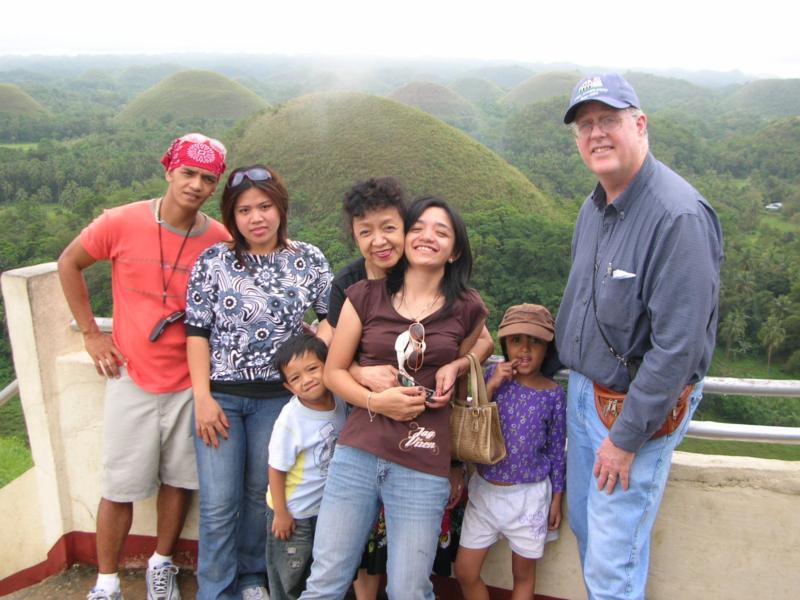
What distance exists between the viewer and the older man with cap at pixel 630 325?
4.99ft

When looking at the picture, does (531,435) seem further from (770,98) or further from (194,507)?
(770,98)

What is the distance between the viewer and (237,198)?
206cm

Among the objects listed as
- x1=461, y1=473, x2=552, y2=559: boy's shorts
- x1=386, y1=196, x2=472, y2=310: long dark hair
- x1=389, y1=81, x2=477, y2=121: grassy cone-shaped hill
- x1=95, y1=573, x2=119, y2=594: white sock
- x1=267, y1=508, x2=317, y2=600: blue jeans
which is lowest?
x1=389, y1=81, x2=477, y2=121: grassy cone-shaped hill

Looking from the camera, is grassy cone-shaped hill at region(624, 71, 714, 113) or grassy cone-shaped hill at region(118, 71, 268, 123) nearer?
grassy cone-shaped hill at region(118, 71, 268, 123)

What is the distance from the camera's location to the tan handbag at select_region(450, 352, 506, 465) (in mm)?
1817

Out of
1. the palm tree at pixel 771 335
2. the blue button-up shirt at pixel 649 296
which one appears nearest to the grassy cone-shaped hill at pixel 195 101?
the palm tree at pixel 771 335

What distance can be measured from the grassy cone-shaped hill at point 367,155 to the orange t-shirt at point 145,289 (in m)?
26.3

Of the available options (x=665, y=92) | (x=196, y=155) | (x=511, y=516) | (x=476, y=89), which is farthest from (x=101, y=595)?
(x=665, y=92)

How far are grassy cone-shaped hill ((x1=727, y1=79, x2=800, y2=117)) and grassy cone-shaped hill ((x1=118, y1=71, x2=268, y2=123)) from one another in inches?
2863

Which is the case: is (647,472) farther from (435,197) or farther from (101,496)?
(101,496)

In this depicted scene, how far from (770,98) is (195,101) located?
8505 cm

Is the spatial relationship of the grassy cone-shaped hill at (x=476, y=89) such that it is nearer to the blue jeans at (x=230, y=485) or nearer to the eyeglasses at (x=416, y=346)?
the blue jeans at (x=230, y=485)

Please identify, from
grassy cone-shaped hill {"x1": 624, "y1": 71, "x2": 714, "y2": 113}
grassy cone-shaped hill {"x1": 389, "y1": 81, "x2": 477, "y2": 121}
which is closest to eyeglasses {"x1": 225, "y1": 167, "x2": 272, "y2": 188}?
grassy cone-shaped hill {"x1": 389, "y1": 81, "x2": 477, "y2": 121}

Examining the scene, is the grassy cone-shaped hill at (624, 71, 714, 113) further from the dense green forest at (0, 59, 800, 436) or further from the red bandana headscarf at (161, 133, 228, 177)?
the red bandana headscarf at (161, 133, 228, 177)
